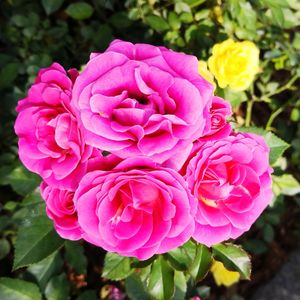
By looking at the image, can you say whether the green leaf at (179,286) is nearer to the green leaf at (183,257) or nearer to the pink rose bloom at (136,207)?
the green leaf at (183,257)

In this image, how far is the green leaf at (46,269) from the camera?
1470 mm

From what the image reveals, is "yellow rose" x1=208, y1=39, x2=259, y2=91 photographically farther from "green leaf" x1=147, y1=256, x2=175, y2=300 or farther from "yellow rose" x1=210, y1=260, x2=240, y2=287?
"yellow rose" x1=210, y1=260, x2=240, y2=287

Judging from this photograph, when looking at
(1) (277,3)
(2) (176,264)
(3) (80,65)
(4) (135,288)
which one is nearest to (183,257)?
(2) (176,264)

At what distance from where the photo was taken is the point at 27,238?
4.20 ft

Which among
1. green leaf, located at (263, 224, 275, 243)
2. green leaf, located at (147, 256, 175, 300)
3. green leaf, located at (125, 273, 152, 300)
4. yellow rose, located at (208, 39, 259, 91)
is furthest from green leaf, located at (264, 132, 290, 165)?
green leaf, located at (263, 224, 275, 243)

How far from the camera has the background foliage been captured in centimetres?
Result: 127

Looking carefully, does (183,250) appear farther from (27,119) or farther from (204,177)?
(27,119)

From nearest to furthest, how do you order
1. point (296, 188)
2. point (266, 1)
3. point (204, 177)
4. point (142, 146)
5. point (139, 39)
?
point (142, 146)
point (204, 177)
point (266, 1)
point (296, 188)
point (139, 39)

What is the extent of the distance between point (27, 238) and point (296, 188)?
904 millimetres

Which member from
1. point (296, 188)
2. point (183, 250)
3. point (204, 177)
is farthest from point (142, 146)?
point (296, 188)

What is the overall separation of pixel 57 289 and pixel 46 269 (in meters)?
0.09

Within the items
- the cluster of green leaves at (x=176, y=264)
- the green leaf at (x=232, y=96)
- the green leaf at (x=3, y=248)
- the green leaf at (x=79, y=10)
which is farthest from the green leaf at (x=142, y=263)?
the green leaf at (x=79, y=10)

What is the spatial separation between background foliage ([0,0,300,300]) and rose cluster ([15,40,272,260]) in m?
0.29

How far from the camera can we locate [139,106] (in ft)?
2.82
